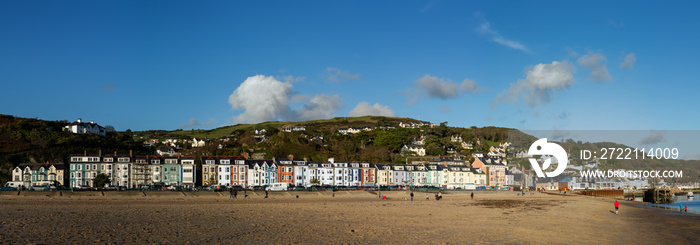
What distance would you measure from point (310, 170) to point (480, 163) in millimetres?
42059

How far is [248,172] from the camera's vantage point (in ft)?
262

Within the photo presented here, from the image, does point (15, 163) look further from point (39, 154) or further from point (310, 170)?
point (310, 170)

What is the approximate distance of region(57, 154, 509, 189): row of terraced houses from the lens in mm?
72438

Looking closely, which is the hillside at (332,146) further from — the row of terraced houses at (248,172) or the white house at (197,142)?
the row of terraced houses at (248,172)

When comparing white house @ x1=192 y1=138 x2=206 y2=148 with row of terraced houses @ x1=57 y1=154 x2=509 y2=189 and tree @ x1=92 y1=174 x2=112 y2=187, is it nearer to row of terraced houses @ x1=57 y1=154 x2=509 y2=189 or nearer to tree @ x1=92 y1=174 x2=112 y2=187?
row of terraced houses @ x1=57 y1=154 x2=509 y2=189

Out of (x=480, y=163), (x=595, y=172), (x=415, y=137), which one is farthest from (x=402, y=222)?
→ (x=415, y=137)

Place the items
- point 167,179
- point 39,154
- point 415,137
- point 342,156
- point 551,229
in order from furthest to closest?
point 415,137, point 342,156, point 39,154, point 167,179, point 551,229

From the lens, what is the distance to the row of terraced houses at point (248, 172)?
72438 mm

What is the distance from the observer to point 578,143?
106312 millimetres

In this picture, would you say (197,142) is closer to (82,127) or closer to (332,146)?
(82,127)

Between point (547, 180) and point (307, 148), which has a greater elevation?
point (307, 148)

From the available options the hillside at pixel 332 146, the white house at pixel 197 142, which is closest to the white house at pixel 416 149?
the hillside at pixel 332 146

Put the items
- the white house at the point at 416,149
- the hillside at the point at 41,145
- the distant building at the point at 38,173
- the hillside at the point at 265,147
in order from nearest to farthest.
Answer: the distant building at the point at 38,173
the hillside at the point at 41,145
the hillside at the point at 265,147
the white house at the point at 416,149

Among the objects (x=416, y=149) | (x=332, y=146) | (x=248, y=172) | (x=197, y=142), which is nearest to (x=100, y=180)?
(x=248, y=172)
